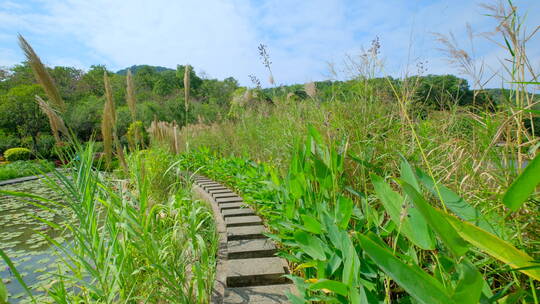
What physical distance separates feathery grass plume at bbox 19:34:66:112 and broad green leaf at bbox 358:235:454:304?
4.42 feet

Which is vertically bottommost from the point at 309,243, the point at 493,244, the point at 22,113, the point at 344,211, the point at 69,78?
the point at 309,243

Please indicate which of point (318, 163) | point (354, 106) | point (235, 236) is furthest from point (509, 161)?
point (235, 236)

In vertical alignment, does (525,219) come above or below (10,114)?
below

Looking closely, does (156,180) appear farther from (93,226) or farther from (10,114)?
(10,114)

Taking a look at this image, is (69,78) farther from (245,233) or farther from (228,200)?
(245,233)

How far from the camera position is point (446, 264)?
2.60ft

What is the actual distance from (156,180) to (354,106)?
249 centimetres

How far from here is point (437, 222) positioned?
55 cm

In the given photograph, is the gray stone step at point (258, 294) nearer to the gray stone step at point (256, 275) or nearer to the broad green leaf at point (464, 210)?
the gray stone step at point (256, 275)

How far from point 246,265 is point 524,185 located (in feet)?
4.83

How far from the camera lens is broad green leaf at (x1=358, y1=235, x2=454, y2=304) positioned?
558mm

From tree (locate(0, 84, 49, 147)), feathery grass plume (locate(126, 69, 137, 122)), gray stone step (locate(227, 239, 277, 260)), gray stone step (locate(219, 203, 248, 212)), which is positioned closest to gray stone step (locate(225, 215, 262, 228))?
gray stone step (locate(219, 203, 248, 212))

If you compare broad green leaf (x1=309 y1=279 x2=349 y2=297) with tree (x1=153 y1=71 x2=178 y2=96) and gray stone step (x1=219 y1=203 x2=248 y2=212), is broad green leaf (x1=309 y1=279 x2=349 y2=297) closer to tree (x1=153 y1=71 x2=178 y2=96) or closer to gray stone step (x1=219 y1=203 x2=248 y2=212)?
gray stone step (x1=219 y1=203 x2=248 y2=212)

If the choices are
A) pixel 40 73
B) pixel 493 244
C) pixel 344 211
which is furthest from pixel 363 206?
pixel 40 73
